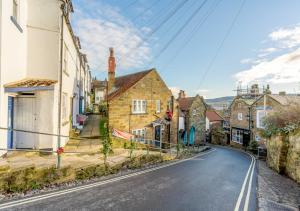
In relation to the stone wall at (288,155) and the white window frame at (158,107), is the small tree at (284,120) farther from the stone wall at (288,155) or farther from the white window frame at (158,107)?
the white window frame at (158,107)

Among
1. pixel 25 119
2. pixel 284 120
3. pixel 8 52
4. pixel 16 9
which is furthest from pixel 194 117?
pixel 8 52

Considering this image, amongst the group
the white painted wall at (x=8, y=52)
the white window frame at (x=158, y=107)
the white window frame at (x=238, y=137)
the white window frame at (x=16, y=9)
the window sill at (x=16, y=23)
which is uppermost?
the white window frame at (x=16, y=9)

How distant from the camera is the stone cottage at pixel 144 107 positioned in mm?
19562

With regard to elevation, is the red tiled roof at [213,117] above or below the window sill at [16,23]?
below

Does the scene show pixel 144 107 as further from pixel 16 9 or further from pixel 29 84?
pixel 16 9

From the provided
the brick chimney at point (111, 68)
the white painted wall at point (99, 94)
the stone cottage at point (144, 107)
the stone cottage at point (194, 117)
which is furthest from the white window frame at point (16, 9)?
the white painted wall at point (99, 94)

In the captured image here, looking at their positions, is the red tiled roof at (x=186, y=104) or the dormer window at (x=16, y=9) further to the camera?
the red tiled roof at (x=186, y=104)

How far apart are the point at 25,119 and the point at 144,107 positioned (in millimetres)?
13541

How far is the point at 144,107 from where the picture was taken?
22.1 m

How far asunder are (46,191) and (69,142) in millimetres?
7329

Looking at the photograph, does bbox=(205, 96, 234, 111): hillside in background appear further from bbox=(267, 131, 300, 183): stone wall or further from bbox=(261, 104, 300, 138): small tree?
bbox=(267, 131, 300, 183): stone wall

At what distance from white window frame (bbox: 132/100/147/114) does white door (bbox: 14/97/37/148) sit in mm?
11663

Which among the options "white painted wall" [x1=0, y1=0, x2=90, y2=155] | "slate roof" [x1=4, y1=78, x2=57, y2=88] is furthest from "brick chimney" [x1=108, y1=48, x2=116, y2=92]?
"slate roof" [x1=4, y1=78, x2=57, y2=88]

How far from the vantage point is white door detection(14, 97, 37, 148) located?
9.77 meters
